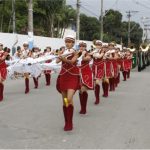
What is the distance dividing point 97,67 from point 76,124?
384cm

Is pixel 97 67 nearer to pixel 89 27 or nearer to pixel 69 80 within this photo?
pixel 69 80

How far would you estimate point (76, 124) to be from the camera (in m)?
9.53

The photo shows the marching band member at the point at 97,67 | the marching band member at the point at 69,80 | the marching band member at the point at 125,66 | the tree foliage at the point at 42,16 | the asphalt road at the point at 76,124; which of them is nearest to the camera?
the asphalt road at the point at 76,124

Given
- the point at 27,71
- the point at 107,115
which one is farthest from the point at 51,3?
the point at 107,115

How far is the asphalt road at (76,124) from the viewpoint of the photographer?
308 inches

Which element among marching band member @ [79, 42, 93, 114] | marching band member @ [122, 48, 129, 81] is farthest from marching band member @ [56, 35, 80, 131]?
marching band member @ [122, 48, 129, 81]

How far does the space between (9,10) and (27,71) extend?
4658 cm

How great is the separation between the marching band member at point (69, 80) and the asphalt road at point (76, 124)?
312 mm

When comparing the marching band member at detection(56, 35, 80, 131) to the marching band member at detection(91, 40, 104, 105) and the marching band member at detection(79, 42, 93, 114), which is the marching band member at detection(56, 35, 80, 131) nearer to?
the marching band member at detection(79, 42, 93, 114)

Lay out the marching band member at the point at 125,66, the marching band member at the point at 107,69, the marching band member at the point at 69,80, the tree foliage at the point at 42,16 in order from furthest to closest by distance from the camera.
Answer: the tree foliage at the point at 42,16, the marching band member at the point at 125,66, the marching band member at the point at 107,69, the marching band member at the point at 69,80

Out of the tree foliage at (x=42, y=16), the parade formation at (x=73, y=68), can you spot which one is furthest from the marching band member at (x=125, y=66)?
the tree foliage at (x=42, y=16)

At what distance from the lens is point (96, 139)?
8094mm

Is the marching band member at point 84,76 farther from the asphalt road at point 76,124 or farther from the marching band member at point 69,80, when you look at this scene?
the marching band member at point 69,80

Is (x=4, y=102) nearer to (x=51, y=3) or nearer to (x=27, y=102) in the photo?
(x=27, y=102)
